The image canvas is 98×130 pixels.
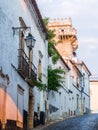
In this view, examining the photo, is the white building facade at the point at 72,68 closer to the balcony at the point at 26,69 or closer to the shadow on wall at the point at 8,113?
the balcony at the point at 26,69

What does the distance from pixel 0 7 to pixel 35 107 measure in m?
9.19

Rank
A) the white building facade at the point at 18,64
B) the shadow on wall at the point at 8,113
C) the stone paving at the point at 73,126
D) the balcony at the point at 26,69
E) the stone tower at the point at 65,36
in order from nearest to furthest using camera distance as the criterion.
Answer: the shadow on wall at the point at 8,113 → the white building facade at the point at 18,64 → the balcony at the point at 26,69 → the stone paving at the point at 73,126 → the stone tower at the point at 65,36

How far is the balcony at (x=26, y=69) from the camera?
1859 centimetres

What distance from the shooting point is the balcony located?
61.0 ft

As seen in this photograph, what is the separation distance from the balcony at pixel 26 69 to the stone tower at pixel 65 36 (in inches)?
1179

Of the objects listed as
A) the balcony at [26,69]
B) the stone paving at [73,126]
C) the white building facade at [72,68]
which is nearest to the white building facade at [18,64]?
the balcony at [26,69]

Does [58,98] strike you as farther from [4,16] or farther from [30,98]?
[4,16]

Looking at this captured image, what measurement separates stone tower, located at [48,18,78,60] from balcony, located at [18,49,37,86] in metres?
29.9

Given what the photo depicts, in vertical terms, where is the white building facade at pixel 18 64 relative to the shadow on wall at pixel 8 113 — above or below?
above

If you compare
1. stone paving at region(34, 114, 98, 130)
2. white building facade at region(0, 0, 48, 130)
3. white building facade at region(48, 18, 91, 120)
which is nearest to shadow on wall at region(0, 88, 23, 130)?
white building facade at region(0, 0, 48, 130)

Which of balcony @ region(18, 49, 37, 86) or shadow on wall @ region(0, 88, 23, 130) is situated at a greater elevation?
balcony @ region(18, 49, 37, 86)

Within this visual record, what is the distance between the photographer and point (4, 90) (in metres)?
15.7

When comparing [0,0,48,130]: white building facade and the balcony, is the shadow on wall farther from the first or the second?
the balcony

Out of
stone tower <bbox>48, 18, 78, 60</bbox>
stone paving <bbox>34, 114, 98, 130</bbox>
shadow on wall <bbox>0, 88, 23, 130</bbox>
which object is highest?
stone tower <bbox>48, 18, 78, 60</bbox>
